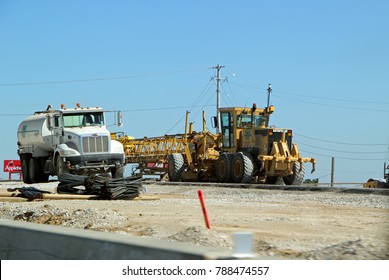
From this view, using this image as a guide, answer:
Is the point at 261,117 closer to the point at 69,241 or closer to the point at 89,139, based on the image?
the point at 89,139

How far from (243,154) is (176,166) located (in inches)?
252

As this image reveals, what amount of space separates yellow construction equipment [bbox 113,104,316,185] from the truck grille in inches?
224

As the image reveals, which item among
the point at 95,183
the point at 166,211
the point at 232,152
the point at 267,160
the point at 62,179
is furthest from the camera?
the point at 232,152

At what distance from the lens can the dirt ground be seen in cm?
918

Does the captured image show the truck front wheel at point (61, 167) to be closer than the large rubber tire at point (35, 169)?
Yes

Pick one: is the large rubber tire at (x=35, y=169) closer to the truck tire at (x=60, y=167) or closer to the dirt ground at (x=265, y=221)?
the truck tire at (x=60, y=167)

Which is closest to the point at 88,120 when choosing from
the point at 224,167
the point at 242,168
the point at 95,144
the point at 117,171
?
the point at 95,144

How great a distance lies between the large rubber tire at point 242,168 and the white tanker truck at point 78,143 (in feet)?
17.8

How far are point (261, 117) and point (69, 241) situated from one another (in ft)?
97.4

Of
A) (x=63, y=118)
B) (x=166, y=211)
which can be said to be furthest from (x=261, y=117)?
(x=166, y=211)

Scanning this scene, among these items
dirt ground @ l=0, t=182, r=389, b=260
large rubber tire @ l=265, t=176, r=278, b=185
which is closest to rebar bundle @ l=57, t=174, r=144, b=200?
dirt ground @ l=0, t=182, r=389, b=260

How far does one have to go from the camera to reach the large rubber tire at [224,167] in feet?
117

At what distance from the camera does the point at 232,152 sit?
36.8 meters

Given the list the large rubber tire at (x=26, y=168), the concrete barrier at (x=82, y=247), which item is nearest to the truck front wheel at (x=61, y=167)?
the large rubber tire at (x=26, y=168)
